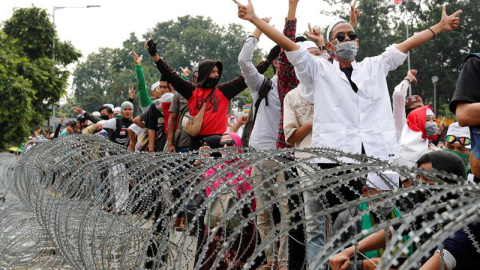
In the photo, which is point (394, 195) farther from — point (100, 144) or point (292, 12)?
point (100, 144)

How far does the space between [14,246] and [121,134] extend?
5343 mm

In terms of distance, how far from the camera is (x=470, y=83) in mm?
3537

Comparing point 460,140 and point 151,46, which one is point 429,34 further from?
point 151,46

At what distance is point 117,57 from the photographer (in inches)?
4407

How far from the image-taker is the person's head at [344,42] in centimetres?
472

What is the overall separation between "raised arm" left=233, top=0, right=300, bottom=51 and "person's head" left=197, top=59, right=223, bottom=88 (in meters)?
2.19

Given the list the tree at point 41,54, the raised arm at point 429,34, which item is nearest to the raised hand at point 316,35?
the raised arm at point 429,34

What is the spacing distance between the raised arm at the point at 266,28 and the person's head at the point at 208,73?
219 centimetres

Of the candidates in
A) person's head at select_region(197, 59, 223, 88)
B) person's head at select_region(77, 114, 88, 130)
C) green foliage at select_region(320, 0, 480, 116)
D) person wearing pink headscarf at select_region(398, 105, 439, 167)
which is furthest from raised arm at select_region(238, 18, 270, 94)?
green foliage at select_region(320, 0, 480, 116)

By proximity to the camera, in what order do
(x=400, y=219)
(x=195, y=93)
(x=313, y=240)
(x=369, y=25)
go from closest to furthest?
(x=400, y=219), (x=313, y=240), (x=195, y=93), (x=369, y=25)

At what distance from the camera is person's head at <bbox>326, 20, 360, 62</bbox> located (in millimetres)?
4723

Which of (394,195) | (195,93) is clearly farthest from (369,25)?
(394,195)

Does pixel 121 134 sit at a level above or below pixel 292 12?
below

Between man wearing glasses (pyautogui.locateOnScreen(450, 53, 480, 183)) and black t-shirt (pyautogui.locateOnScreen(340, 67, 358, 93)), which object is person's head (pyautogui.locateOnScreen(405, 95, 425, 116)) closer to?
black t-shirt (pyautogui.locateOnScreen(340, 67, 358, 93))
